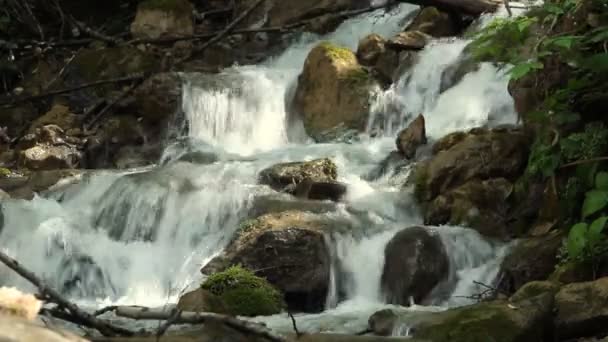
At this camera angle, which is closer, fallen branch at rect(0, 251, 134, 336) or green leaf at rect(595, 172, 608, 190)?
fallen branch at rect(0, 251, 134, 336)

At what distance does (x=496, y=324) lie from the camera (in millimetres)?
4762

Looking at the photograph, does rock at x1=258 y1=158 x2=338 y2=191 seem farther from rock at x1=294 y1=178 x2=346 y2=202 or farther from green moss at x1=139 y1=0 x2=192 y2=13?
green moss at x1=139 y1=0 x2=192 y2=13

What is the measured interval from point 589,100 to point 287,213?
3181 millimetres

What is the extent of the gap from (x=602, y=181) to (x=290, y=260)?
9.68 ft

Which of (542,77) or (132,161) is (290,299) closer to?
(542,77)

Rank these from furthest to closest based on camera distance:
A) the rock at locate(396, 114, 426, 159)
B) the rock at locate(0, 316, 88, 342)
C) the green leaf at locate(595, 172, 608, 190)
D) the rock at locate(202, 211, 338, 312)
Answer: the rock at locate(396, 114, 426, 159)
the rock at locate(202, 211, 338, 312)
the green leaf at locate(595, 172, 608, 190)
the rock at locate(0, 316, 88, 342)

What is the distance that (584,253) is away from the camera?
578cm

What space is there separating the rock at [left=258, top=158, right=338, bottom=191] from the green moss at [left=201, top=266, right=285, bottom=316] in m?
2.61

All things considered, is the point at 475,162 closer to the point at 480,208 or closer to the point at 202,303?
the point at 480,208

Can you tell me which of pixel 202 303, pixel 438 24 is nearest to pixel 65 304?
pixel 202 303

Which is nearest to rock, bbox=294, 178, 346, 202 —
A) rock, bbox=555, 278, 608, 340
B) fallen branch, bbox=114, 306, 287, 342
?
rock, bbox=555, 278, 608, 340

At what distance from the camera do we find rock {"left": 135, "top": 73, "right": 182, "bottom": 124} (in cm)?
1347

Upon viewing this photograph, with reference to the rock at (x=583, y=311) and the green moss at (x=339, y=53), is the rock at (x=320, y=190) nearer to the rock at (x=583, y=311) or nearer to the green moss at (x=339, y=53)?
the green moss at (x=339, y=53)

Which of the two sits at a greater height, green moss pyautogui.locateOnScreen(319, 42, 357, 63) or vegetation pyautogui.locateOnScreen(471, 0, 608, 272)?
green moss pyautogui.locateOnScreen(319, 42, 357, 63)
